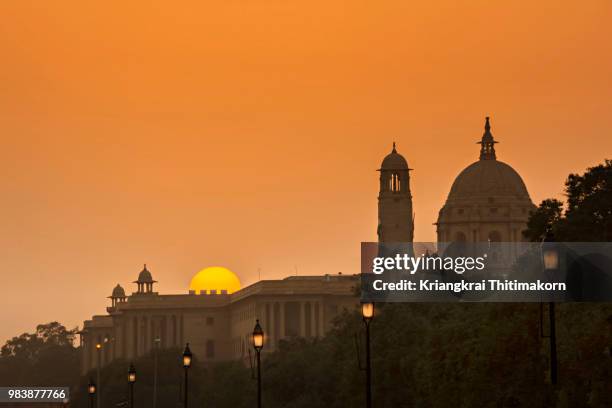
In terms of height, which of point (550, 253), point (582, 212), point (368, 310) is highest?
point (582, 212)

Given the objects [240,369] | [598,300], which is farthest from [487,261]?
[240,369]

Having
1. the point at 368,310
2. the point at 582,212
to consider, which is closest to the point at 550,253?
the point at 368,310

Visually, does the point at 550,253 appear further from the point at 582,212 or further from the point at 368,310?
the point at 582,212

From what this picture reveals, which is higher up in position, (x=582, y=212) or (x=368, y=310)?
(x=582, y=212)

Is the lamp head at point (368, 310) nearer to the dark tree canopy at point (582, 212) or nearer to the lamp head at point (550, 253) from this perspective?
the lamp head at point (550, 253)

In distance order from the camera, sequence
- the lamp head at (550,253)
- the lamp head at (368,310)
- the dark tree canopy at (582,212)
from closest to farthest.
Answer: the lamp head at (550,253) < the lamp head at (368,310) < the dark tree canopy at (582,212)

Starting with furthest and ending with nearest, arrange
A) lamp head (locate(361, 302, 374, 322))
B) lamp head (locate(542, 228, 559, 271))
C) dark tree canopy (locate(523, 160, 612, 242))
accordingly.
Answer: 1. dark tree canopy (locate(523, 160, 612, 242))
2. lamp head (locate(361, 302, 374, 322))
3. lamp head (locate(542, 228, 559, 271))

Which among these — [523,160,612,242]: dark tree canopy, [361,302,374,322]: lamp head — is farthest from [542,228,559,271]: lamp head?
[523,160,612,242]: dark tree canopy

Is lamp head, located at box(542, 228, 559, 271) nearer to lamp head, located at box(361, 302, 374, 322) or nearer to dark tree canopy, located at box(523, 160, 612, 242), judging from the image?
lamp head, located at box(361, 302, 374, 322)

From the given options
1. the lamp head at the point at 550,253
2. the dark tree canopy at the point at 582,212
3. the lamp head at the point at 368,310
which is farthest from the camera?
the dark tree canopy at the point at 582,212

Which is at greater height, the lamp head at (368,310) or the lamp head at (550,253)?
the lamp head at (550,253)

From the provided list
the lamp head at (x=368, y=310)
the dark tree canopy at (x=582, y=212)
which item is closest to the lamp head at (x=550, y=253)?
the lamp head at (x=368, y=310)

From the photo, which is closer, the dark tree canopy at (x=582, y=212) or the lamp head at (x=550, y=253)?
the lamp head at (x=550, y=253)

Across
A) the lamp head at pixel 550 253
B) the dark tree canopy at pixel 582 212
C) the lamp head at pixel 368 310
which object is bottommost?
the lamp head at pixel 368 310
